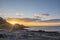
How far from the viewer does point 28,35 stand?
3.72 m

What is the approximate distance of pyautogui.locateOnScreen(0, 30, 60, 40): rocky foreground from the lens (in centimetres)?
365

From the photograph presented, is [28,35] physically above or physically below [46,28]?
below

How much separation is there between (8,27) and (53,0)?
1.20 metres

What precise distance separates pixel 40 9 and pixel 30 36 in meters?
0.65

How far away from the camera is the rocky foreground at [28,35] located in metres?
3.65

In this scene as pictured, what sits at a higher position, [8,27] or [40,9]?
[40,9]

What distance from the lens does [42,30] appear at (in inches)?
147

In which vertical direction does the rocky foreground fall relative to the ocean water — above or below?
below

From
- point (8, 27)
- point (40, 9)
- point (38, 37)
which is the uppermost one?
point (40, 9)

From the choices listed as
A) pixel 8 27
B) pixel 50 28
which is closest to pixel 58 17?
pixel 50 28

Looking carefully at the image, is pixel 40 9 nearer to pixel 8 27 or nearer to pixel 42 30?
pixel 42 30

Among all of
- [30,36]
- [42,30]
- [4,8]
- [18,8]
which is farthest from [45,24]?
[4,8]

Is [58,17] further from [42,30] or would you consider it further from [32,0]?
[32,0]

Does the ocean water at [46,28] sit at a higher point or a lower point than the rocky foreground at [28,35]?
higher
